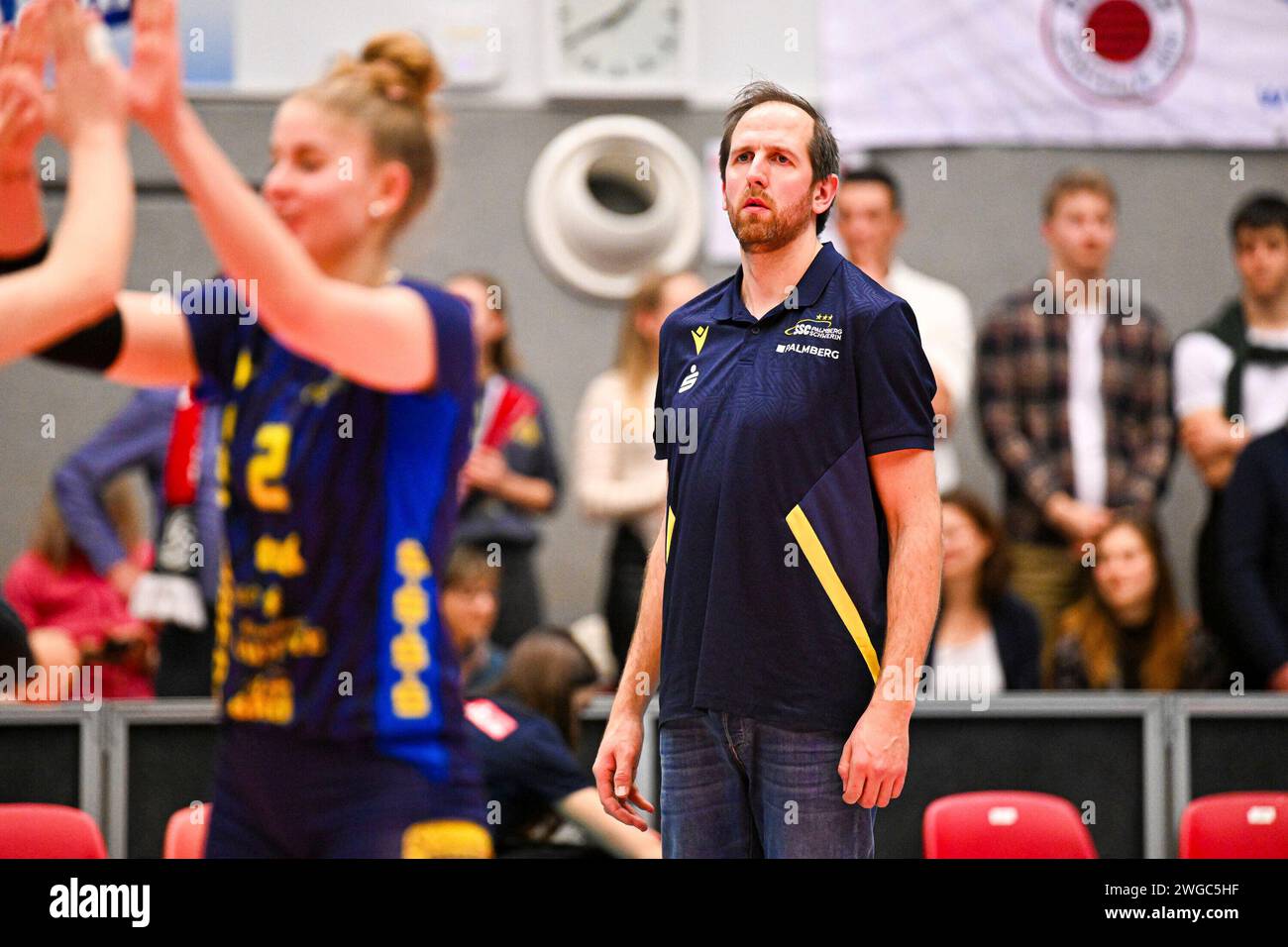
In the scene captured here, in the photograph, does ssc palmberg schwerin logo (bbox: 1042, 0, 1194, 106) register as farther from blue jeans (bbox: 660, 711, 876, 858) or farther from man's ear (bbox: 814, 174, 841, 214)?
blue jeans (bbox: 660, 711, 876, 858)

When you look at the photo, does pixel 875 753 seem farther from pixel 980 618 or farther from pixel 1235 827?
pixel 980 618

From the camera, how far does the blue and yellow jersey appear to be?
2.34 metres

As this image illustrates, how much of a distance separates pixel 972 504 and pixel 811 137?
207 cm

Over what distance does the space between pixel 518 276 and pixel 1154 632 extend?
2.35 metres

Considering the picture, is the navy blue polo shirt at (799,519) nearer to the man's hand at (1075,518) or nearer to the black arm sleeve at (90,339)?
the black arm sleeve at (90,339)

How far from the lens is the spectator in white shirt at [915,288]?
439 centimetres

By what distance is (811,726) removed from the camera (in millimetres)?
2066

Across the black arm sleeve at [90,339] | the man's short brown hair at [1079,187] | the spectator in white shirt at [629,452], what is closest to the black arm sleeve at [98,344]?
the black arm sleeve at [90,339]

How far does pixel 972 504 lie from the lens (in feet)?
13.4

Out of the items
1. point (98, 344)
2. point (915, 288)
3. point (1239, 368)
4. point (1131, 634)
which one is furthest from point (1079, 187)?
point (98, 344)

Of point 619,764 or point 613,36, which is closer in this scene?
point 619,764

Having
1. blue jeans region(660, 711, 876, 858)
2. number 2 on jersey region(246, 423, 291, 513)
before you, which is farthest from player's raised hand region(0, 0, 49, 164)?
blue jeans region(660, 711, 876, 858)
